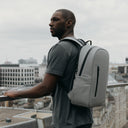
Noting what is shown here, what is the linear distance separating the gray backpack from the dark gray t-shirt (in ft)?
0.15

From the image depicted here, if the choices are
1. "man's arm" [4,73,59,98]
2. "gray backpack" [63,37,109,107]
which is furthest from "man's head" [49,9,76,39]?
"man's arm" [4,73,59,98]

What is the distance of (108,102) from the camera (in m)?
3.64

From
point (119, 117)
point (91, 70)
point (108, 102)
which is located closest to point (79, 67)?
point (91, 70)

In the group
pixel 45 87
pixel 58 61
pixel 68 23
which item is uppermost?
pixel 68 23

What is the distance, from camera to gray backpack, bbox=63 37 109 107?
4.97ft

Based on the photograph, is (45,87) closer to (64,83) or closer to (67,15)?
(64,83)

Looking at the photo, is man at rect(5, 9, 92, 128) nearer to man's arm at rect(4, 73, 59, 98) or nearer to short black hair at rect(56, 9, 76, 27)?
man's arm at rect(4, 73, 59, 98)

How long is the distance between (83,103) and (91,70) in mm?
207

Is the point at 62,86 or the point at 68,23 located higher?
the point at 68,23

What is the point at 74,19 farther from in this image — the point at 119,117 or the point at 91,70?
the point at 119,117

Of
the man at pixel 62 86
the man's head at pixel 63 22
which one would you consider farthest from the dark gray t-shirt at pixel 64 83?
the man's head at pixel 63 22

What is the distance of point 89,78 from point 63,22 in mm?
429

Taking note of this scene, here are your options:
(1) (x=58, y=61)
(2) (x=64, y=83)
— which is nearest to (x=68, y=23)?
(1) (x=58, y=61)

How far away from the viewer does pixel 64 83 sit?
1591 millimetres
